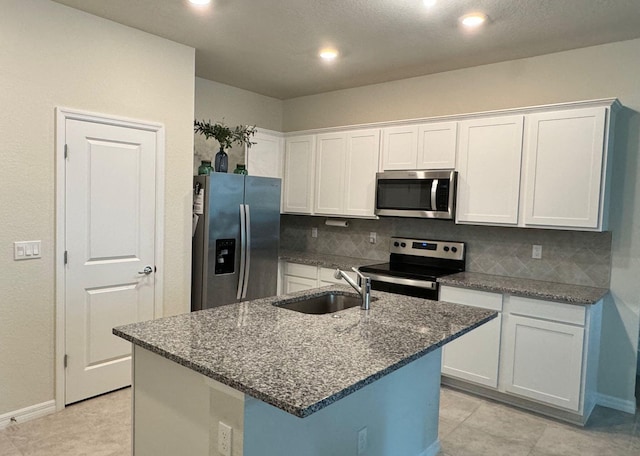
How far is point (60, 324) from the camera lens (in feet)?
9.98

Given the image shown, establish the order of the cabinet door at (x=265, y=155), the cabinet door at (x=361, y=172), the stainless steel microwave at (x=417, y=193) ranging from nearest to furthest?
the stainless steel microwave at (x=417, y=193) → the cabinet door at (x=361, y=172) → the cabinet door at (x=265, y=155)

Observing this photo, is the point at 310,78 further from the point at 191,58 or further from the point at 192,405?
the point at 192,405

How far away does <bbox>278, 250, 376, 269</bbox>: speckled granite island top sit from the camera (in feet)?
14.1

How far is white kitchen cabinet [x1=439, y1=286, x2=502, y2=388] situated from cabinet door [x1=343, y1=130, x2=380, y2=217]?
1.20m

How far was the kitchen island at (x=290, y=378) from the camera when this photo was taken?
57.2 inches

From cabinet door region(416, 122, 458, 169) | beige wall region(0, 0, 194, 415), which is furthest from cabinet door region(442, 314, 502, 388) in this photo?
beige wall region(0, 0, 194, 415)

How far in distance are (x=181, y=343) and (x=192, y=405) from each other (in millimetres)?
245

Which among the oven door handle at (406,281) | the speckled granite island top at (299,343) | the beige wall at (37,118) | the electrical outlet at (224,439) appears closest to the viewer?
the speckled granite island top at (299,343)

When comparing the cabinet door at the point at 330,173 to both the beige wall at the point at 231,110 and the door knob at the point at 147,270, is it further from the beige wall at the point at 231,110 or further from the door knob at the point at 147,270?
the door knob at the point at 147,270

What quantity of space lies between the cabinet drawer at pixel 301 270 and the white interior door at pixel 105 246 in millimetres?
1554

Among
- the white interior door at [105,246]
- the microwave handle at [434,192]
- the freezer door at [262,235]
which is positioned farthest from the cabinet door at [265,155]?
the microwave handle at [434,192]

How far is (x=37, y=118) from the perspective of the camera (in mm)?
2869

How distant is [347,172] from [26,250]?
9.14 ft


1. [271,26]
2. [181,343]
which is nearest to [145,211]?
[271,26]
